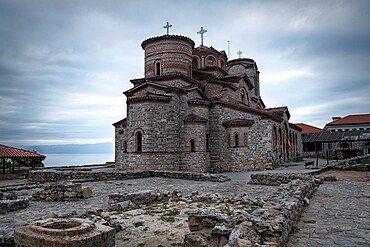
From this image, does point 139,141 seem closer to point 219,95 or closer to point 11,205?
point 219,95

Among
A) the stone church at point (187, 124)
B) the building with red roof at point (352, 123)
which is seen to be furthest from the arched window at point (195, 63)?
the building with red roof at point (352, 123)

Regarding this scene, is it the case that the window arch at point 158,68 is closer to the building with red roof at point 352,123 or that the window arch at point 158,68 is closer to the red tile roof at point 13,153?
the red tile roof at point 13,153

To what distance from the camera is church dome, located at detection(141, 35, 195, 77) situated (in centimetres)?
2353

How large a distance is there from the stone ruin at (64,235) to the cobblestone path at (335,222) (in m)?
3.10

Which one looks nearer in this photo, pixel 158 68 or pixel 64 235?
pixel 64 235

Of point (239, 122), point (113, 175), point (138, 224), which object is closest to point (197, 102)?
point (239, 122)

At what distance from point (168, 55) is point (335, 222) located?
19.6 metres

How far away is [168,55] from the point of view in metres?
23.6

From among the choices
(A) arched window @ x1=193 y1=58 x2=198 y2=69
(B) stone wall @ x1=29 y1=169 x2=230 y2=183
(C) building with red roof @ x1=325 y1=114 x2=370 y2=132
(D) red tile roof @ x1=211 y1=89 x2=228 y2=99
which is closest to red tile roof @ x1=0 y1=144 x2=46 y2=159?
(B) stone wall @ x1=29 y1=169 x2=230 y2=183

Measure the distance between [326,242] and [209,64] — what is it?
25205 mm

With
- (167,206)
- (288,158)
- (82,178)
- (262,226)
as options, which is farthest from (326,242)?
(288,158)

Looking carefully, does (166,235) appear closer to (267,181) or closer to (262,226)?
(262,226)

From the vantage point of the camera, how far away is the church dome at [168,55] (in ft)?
77.2

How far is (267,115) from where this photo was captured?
2086cm
